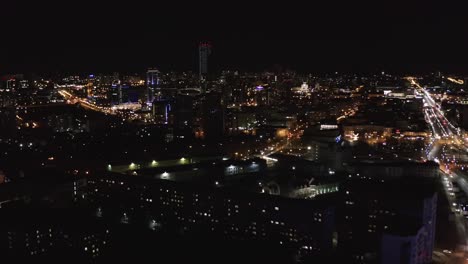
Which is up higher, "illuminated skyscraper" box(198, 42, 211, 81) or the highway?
"illuminated skyscraper" box(198, 42, 211, 81)

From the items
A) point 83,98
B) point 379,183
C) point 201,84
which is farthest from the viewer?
point 201,84

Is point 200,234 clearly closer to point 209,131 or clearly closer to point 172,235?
point 172,235

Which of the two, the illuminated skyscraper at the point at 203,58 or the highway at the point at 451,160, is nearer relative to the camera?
the highway at the point at 451,160

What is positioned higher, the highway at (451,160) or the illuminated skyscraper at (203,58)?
the illuminated skyscraper at (203,58)

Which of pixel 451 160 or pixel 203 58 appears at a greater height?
pixel 203 58

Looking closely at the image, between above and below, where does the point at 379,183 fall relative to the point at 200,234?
above

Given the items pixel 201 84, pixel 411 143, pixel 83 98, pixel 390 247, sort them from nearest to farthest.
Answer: pixel 390 247 < pixel 411 143 < pixel 83 98 < pixel 201 84

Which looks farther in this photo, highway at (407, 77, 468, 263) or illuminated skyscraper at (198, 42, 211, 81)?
illuminated skyscraper at (198, 42, 211, 81)

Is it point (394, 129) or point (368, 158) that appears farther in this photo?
point (394, 129)

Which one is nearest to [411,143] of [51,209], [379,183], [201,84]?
[379,183]

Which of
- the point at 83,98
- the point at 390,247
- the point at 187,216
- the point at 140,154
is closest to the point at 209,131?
the point at 140,154

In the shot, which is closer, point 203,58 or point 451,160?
point 451,160
